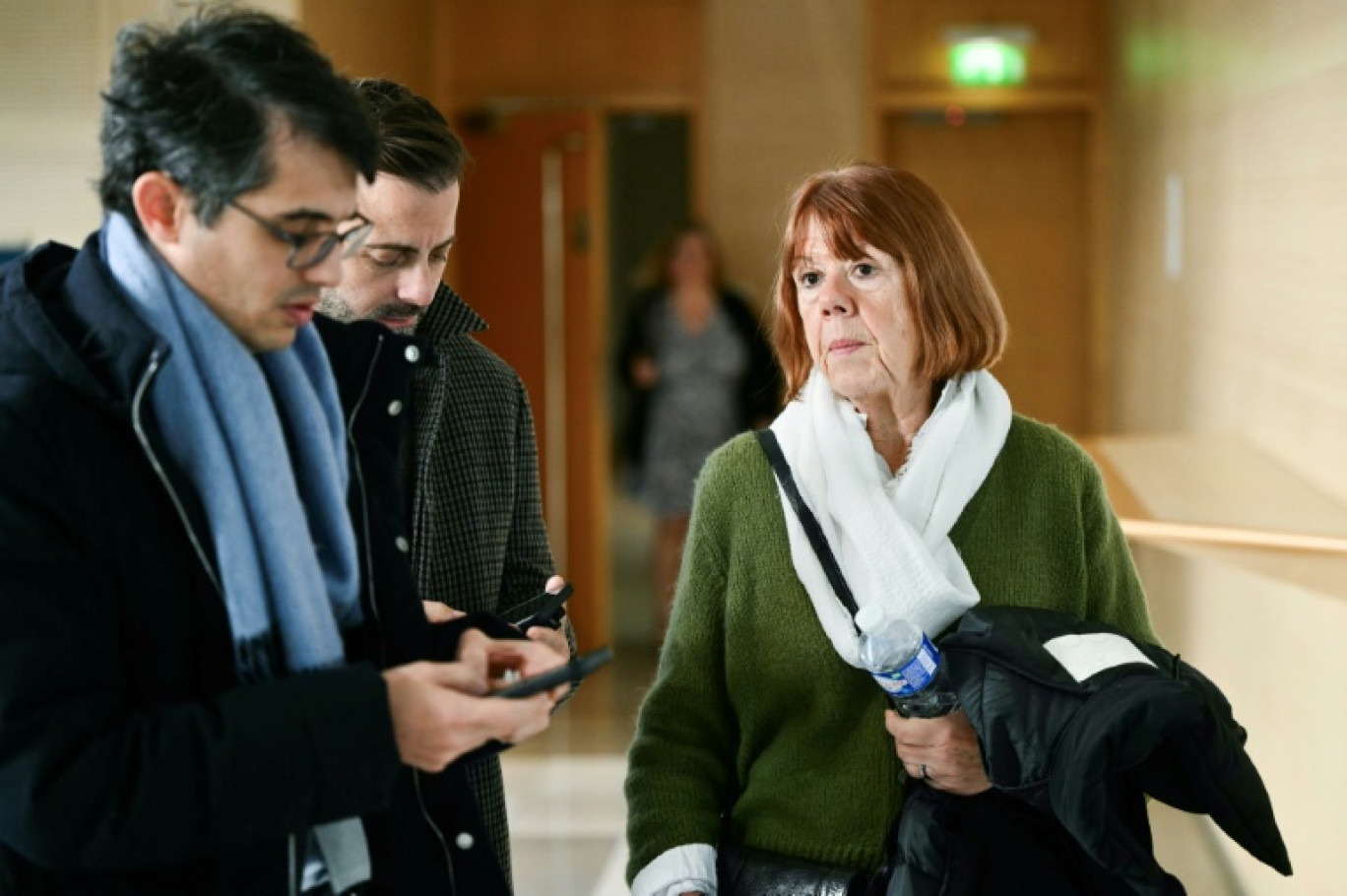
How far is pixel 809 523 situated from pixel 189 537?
2.96 feet

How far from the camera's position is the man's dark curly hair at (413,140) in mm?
1986

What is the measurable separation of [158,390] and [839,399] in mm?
1044

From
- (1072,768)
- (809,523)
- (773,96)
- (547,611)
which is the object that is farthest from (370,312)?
(773,96)

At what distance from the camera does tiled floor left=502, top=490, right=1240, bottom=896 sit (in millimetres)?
3406

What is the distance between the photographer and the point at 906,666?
6.07 feet

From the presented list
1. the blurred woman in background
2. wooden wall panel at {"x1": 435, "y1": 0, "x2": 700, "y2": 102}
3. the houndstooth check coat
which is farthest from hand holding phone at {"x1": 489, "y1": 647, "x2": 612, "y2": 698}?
wooden wall panel at {"x1": 435, "y1": 0, "x2": 700, "y2": 102}

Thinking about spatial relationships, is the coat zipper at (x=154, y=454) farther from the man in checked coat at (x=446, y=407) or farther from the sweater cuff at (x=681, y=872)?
the sweater cuff at (x=681, y=872)

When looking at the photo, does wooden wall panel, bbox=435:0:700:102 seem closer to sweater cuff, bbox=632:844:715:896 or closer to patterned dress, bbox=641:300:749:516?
patterned dress, bbox=641:300:749:516

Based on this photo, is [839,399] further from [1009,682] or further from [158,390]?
[158,390]

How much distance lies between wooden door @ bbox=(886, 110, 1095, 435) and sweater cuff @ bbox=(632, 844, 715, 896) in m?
5.99

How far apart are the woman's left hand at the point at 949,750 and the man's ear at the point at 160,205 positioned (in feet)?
3.32

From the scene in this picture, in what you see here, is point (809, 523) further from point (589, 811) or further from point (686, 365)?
point (686, 365)

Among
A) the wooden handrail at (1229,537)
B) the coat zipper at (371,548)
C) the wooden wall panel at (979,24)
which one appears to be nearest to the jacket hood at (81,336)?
the coat zipper at (371,548)

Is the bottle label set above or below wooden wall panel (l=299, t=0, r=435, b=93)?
below
